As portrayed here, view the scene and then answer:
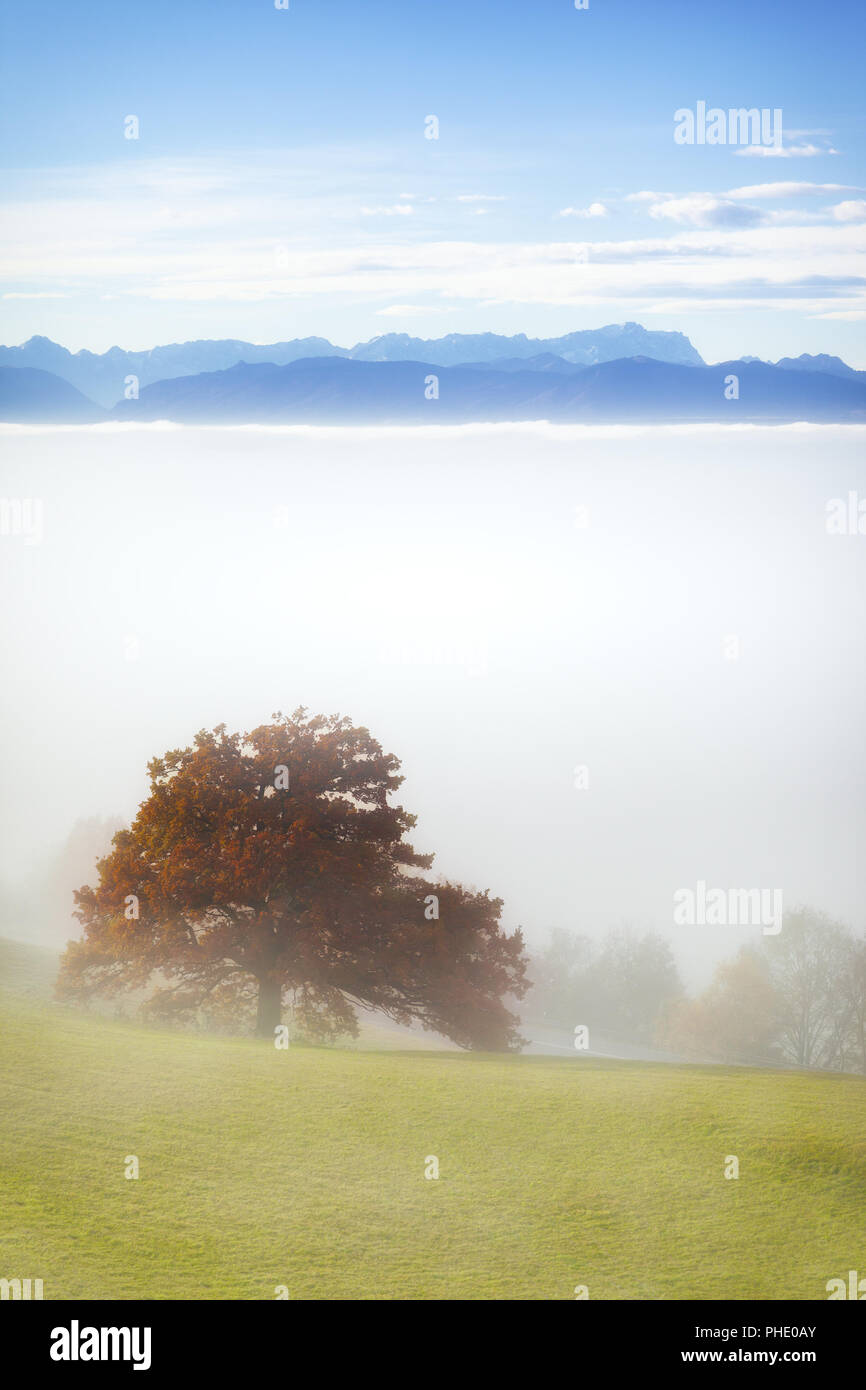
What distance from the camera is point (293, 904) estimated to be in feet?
27.3

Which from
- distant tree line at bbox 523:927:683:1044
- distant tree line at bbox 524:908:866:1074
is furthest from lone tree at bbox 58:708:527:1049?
distant tree line at bbox 524:908:866:1074

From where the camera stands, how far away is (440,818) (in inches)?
595

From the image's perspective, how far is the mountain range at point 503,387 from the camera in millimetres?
11516

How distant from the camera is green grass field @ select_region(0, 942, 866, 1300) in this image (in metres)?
4.83

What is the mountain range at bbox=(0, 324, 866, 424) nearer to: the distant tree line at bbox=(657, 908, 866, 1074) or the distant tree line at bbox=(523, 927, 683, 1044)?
the distant tree line at bbox=(523, 927, 683, 1044)

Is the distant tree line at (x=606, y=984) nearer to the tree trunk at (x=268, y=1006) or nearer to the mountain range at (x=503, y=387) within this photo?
the tree trunk at (x=268, y=1006)

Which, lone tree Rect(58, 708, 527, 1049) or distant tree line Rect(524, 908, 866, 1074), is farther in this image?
distant tree line Rect(524, 908, 866, 1074)

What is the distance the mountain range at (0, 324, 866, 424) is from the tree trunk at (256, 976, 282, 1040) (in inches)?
237

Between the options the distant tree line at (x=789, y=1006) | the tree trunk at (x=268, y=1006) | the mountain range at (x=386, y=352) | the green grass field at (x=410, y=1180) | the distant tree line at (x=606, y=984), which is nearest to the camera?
the green grass field at (x=410, y=1180)

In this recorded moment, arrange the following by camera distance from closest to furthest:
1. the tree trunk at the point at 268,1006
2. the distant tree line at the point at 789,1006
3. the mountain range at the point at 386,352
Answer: the tree trunk at the point at 268,1006, the mountain range at the point at 386,352, the distant tree line at the point at 789,1006

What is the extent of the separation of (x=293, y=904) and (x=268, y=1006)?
776mm

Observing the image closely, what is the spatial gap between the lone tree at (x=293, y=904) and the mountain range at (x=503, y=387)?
4.66 meters

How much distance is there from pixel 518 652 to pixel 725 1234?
402 inches

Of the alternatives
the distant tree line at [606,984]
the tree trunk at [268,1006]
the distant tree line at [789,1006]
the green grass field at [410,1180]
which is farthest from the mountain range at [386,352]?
the distant tree line at [789,1006]
